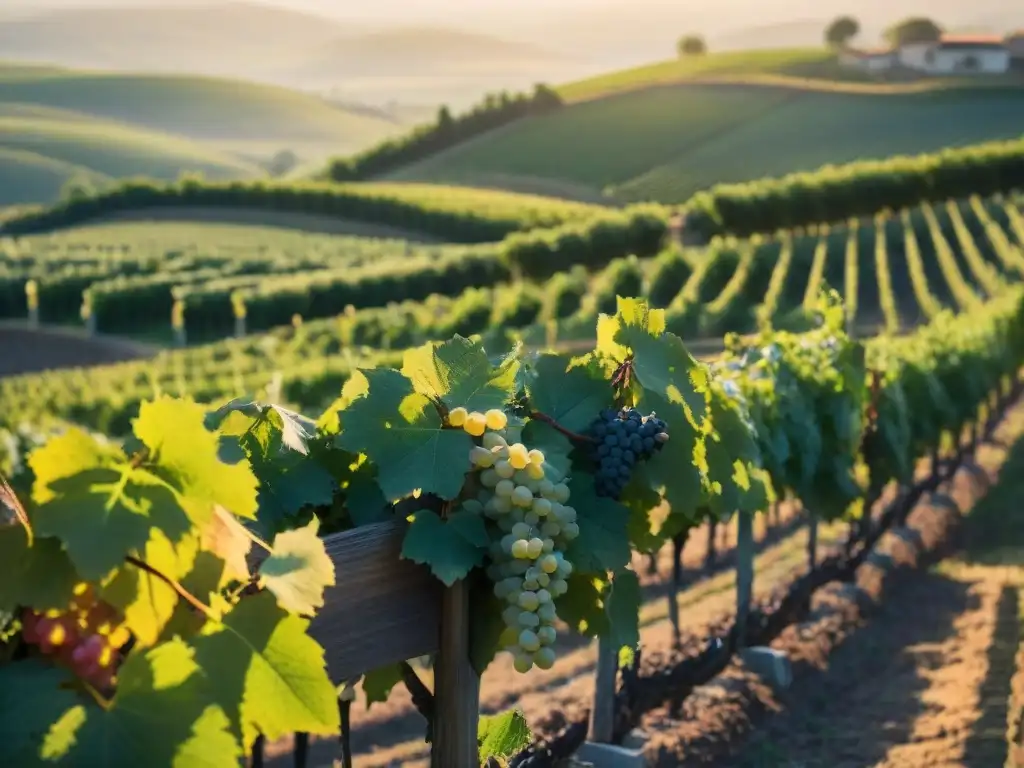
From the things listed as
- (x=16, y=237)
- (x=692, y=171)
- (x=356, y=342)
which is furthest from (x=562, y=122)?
(x=356, y=342)

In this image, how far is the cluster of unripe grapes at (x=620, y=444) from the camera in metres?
2.67

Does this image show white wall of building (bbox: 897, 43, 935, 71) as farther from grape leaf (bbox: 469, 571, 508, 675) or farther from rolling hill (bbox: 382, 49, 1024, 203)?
grape leaf (bbox: 469, 571, 508, 675)

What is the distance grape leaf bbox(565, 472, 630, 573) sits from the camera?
2.55m

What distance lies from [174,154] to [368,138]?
200ft

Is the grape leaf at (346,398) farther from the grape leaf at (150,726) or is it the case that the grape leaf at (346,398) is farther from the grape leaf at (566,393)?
the grape leaf at (150,726)

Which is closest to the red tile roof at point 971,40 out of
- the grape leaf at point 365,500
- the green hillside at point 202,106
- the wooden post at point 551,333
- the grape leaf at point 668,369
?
the wooden post at point 551,333

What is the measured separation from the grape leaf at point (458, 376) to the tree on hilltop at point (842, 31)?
105270 mm

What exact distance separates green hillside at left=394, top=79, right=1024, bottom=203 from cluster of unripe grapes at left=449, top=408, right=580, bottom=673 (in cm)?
5635

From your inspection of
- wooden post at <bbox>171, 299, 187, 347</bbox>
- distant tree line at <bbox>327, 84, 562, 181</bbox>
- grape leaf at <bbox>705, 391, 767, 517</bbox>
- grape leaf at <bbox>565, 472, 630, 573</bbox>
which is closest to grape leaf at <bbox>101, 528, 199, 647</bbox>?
grape leaf at <bbox>565, 472, 630, 573</bbox>

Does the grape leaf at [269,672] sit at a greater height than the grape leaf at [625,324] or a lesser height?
lesser

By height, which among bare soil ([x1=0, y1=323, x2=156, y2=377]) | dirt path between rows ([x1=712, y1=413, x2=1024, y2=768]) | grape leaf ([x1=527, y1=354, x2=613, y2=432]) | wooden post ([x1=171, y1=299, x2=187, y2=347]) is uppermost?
grape leaf ([x1=527, y1=354, x2=613, y2=432])

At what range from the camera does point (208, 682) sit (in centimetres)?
168

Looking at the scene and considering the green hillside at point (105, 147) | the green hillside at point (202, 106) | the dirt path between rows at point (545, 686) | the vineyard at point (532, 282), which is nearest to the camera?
the dirt path between rows at point (545, 686)

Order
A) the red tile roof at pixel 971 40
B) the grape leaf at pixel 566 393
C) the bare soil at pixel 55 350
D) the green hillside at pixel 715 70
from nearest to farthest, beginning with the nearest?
the grape leaf at pixel 566 393, the bare soil at pixel 55 350, the green hillside at pixel 715 70, the red tile roof at pixel 971 40
